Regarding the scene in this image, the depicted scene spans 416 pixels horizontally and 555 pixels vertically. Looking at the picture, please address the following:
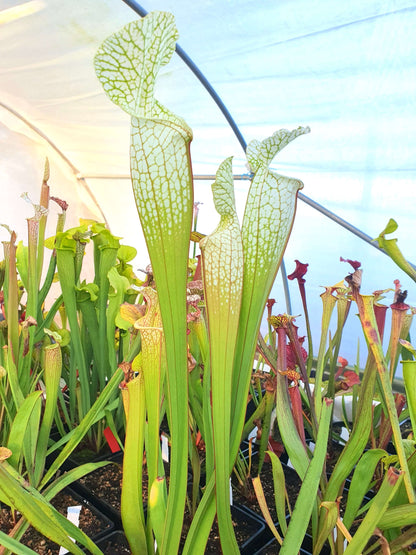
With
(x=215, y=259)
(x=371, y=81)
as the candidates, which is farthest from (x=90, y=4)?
(x=215, y=259)

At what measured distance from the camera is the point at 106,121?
2803 mm

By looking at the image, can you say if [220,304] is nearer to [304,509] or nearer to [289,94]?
[304,509]

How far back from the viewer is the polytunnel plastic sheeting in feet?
5.09

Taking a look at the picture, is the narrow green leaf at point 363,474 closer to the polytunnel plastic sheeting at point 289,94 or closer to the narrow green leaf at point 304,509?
the narrow green leaf at point 304,509

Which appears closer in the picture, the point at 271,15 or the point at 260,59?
the point at 271,15

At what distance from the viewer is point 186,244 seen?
376mm

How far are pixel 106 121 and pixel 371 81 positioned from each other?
175 cm

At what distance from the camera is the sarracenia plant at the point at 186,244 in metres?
0.34

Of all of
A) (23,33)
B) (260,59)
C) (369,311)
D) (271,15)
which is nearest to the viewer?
(369,311)

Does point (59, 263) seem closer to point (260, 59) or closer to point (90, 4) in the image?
point (260, 59)

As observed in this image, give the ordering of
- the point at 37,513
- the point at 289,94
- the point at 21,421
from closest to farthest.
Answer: the point at 37,513, the point at 21,421, the point at 289,94

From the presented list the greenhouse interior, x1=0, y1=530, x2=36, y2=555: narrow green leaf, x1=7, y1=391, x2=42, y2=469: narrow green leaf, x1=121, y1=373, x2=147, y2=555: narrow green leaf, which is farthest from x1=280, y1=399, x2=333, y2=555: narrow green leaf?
x1=7, y1=391, x2=42, y2=469: narrow green leaf

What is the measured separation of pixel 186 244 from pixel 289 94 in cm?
175

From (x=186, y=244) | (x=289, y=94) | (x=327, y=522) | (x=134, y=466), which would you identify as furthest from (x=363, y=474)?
(x=289, y=94)
